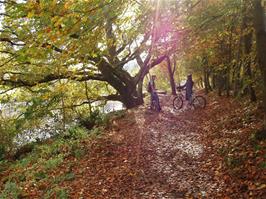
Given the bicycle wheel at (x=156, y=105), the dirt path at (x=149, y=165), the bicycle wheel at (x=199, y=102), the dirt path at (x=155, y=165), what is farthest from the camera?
the bicycle wheel at (x=156, y=105)

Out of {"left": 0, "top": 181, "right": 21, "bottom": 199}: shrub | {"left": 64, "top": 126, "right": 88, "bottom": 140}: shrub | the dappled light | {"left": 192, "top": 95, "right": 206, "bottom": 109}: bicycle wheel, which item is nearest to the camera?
the dappled light

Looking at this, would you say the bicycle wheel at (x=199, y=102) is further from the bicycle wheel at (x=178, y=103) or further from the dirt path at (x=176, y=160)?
the dirt path at (x=176, y=160)

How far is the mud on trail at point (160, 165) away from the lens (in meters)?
7.11

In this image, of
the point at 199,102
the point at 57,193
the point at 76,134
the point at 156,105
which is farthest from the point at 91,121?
the point at 57,193

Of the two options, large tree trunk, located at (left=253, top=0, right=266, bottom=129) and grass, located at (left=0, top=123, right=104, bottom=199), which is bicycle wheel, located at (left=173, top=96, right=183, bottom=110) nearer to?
grass, located at (left=0, top=123, right=104, bottom=199)

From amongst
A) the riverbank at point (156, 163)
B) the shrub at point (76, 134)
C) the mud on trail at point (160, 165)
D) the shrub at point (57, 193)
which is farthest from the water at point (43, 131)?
the shrub at point (57, 193)

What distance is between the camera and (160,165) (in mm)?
9297

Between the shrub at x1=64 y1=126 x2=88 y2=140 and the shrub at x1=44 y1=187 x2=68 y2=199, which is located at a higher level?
the shrub at x1=64 y1=126 x2=88 y2=140

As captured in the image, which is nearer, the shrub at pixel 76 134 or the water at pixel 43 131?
the shrub at pixel 76 134

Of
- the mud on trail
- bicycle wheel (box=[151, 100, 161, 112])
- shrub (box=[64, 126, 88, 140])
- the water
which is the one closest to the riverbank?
the mud on trail

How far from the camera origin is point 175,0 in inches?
354

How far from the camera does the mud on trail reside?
23.3 ft

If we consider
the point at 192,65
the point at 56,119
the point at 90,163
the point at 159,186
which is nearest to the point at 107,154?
the point at 90,163

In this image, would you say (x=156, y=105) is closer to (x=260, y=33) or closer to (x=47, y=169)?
(x=47, y=169)
